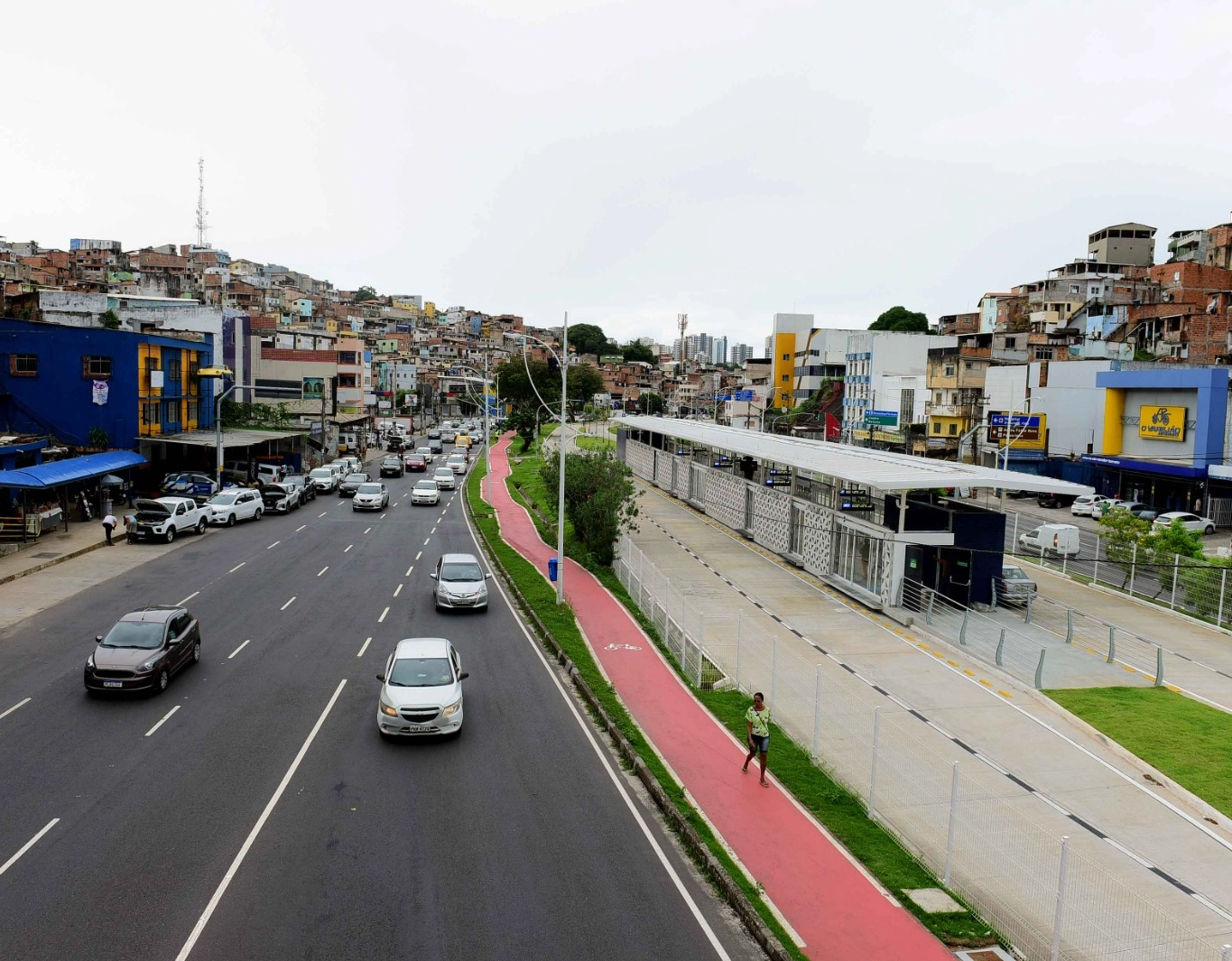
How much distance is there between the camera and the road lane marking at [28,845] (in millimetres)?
10951

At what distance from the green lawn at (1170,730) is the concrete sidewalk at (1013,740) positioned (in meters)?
0.49

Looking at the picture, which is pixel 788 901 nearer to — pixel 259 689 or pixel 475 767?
pixel 475 767

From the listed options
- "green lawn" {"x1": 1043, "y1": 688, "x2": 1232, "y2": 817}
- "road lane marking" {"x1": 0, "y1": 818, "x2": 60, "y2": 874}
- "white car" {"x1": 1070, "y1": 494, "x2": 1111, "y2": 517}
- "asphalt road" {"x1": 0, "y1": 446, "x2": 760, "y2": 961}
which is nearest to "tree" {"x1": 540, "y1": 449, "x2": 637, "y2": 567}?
"asphalt road" {"x1": 0, "y1": 446, "x2": 760, "y2": 961}

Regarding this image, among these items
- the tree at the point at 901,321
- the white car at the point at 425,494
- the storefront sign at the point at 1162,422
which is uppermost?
the tree at the point at 901,321

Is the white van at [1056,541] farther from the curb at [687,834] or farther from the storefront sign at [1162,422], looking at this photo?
the curb at [687,834]

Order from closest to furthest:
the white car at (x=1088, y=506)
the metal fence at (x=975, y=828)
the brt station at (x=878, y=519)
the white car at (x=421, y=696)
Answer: the metal fence at (x=975, y=828)
the white car at (x=421, y=696)
the brt station at (x=878, y=519)
the white car at (x=1088, y=506)

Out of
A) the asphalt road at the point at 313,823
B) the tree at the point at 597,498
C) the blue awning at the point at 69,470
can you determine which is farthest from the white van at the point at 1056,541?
the blue awning at the point at 69,470

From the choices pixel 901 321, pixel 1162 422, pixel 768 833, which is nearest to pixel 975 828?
pixel 768 833

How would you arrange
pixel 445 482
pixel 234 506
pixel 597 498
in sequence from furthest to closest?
pixel 445 482 < pixel 234 506 < pixel 597 498

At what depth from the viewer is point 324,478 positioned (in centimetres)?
5519

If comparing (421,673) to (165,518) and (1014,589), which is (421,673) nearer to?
(1014,589)

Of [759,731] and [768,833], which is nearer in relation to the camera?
[768,833]

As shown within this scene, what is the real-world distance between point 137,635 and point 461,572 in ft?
32.0

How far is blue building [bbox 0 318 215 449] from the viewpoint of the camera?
4434cm
